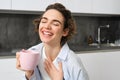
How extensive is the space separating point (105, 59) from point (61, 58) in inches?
62.4

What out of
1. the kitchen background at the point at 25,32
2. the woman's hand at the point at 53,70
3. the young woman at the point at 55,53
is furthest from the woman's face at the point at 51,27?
the kitchen background at the point at 25,32

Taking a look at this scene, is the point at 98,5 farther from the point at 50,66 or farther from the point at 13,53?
the point at 50,66

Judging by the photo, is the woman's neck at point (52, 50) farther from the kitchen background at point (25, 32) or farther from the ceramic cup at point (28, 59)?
the kitchen background at point (25, 32)

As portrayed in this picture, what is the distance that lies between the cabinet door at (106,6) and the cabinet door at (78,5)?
0.10 meters

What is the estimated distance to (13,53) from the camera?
2195 mm

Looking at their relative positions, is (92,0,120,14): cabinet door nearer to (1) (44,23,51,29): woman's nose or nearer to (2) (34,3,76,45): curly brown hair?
(2) (34,3,76,45): curly brown hair

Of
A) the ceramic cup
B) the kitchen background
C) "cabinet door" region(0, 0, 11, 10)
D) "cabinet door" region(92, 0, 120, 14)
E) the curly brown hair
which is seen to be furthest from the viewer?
"cabinet door" region(92, 0, 120, 14)

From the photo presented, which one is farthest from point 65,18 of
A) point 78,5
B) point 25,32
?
point 25,32

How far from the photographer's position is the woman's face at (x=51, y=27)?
1.16m

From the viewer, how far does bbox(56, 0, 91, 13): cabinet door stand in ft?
8.71

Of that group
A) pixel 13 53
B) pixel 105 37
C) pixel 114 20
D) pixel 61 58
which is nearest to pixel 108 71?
pixel 105 37

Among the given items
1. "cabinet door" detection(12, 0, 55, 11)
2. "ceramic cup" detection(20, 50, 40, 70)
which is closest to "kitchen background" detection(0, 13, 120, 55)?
"cabinet door" detection(12, 0, 55, 11)

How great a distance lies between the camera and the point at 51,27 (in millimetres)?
1176

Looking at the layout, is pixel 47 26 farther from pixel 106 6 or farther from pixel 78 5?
pixel 106 6
